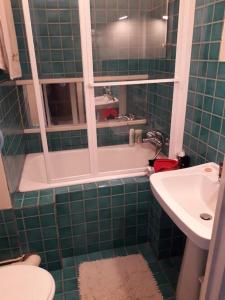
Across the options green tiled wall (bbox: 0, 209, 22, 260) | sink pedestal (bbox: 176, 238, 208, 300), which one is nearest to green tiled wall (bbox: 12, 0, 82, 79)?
green tiled wall (bbox: 0, 209, 22, 260)

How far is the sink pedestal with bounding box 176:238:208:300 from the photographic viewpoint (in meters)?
1.29

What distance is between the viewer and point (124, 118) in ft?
8.18

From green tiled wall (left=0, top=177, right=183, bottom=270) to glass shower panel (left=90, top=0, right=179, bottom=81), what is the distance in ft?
2.91

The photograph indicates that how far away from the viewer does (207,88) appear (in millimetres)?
1511

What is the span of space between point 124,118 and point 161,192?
4.46ft

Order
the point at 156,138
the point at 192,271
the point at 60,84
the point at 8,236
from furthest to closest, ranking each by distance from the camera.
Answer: the point at 60,84
the point at 156,138
the point at 8,236
the point at 192,271

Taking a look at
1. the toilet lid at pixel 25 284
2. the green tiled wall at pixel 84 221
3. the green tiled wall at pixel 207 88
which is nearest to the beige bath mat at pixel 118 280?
the green tiled wall at pixel 84 221

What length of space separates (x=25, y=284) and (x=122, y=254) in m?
0.91

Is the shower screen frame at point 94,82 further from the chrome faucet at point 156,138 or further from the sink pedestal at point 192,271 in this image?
the sink pedestal at point 192,271

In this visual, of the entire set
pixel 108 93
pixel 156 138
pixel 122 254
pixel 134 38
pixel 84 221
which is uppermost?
pixel 134 38

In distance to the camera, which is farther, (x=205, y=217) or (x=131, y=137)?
(x=131, y=137)

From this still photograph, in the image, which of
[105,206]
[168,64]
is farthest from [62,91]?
[105,206]

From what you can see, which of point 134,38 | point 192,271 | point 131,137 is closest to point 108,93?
point 134,38

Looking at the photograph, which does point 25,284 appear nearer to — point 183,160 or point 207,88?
point 183,160
